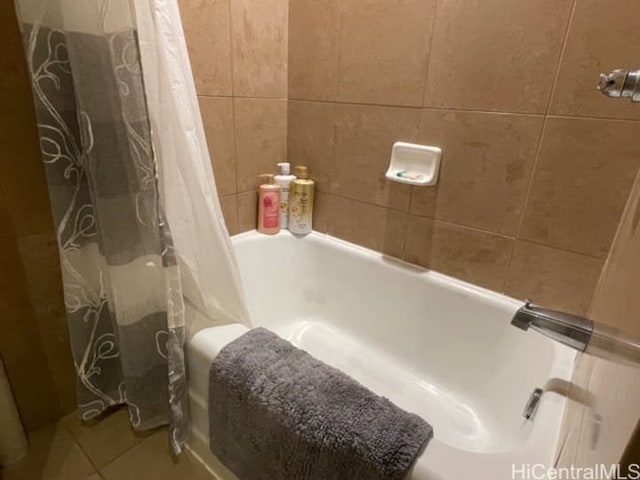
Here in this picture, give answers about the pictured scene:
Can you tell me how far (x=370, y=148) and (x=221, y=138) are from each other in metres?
0.52

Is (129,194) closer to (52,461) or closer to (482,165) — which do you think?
(52,461)

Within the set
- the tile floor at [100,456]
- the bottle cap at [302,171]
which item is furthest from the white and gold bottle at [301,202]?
the tile floor at [100,456]

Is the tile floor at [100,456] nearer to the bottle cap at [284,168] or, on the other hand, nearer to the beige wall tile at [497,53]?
the bottle cap at [284,168]

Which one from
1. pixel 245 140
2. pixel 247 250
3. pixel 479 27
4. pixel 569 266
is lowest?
pixel 247 250

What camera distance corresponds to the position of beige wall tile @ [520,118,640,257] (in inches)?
32.8

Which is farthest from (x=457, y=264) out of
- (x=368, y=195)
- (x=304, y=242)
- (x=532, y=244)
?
(x=304, y=242)

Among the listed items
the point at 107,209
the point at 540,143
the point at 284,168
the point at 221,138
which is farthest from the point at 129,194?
the point at 540,143

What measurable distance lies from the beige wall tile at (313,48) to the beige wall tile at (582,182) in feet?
2.36

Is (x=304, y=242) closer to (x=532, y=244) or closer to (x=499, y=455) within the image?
(x=532, y=244)

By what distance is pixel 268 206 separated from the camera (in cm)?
139

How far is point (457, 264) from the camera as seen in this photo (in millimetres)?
1159

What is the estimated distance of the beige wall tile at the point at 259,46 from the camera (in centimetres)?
116

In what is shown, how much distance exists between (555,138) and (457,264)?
1.48 ft

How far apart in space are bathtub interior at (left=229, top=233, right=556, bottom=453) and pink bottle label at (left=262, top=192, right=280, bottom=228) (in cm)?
7
